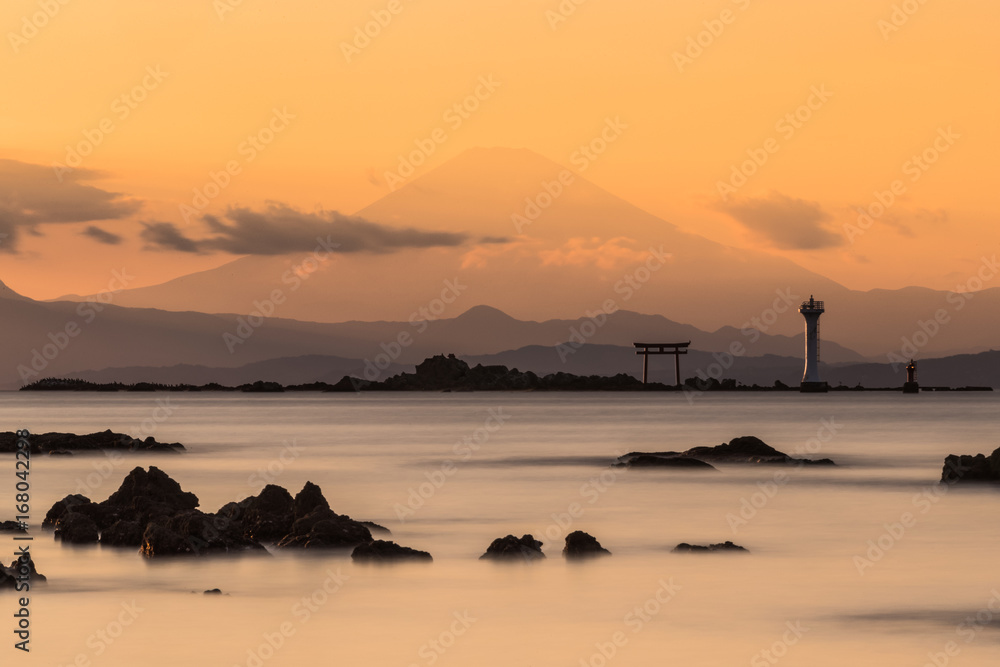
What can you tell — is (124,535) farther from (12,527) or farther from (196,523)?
(12,527)

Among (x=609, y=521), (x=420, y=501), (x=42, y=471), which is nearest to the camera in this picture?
(x=609, y=521)

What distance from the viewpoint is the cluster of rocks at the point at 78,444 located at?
6506 cm

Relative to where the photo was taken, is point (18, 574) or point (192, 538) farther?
point (192, 538)

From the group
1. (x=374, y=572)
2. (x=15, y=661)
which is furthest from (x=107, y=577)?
(x=15, y=661)

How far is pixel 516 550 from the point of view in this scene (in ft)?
90.2

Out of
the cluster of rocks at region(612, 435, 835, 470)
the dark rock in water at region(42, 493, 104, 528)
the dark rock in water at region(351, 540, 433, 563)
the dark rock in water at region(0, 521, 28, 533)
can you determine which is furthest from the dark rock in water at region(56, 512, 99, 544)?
the cluster of rocks at region(612, 435, 835, 470)

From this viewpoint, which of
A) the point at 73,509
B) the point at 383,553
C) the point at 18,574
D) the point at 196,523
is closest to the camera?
the point at 18,574

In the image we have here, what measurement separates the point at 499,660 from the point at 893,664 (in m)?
5.46

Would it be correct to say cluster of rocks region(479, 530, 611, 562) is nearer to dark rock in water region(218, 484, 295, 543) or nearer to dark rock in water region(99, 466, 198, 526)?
dark rock in water region(218, 484, 295, 543)

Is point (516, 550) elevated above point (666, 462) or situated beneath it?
situated beneath

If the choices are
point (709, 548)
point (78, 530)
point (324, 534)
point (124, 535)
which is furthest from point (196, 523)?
point (709, 548)

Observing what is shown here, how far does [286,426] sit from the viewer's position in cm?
11962

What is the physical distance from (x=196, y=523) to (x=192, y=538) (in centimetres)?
33

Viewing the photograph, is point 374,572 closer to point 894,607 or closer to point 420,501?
point 894,607
